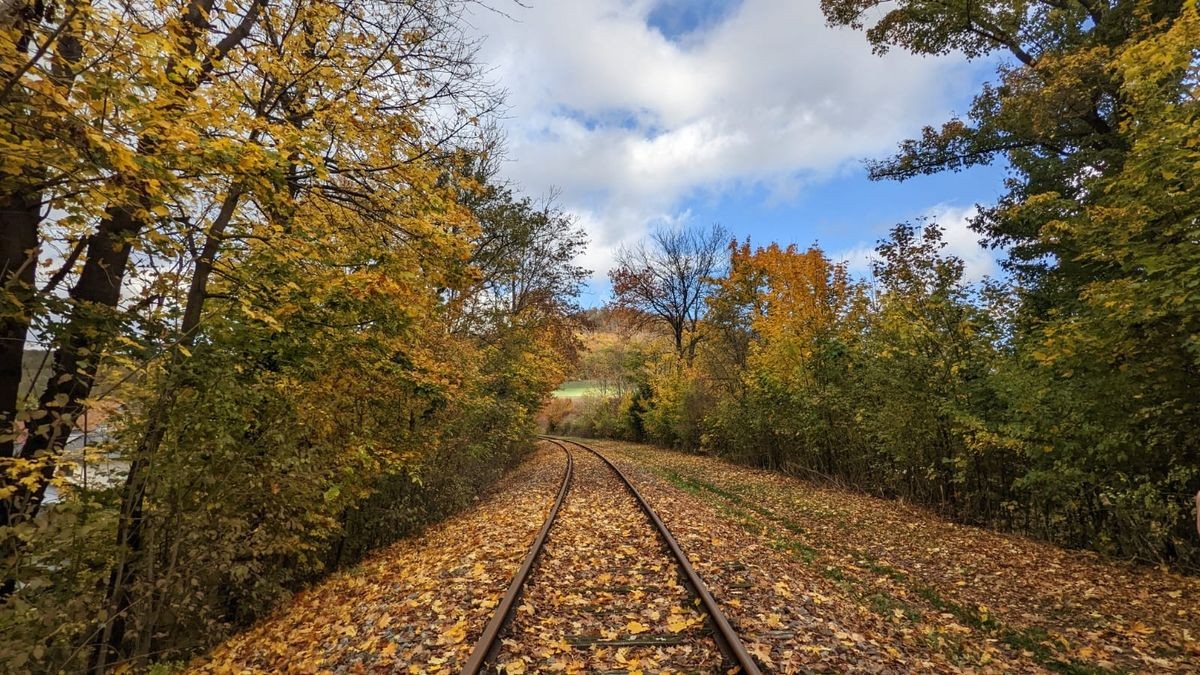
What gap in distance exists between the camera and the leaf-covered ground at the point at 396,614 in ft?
14.5

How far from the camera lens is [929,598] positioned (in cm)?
605

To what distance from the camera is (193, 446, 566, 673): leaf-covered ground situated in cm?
441

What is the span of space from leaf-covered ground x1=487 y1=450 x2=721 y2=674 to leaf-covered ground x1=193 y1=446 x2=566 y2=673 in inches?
17.6

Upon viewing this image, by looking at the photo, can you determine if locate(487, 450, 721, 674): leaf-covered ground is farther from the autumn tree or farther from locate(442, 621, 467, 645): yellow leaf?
the autumn tree

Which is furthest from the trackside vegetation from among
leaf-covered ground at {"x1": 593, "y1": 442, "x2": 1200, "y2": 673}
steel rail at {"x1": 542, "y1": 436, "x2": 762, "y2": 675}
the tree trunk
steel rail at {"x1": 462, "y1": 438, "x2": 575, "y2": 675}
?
the tree trunk

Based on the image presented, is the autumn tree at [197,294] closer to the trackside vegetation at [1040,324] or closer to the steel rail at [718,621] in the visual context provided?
the steel rail at [718,621]

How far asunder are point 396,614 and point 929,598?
231 inches

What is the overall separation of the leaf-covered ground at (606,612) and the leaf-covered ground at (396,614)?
0.45 m

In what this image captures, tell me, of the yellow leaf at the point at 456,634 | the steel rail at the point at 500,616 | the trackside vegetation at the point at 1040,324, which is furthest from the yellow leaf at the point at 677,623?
the trackside vegetation at the point at 1040,324

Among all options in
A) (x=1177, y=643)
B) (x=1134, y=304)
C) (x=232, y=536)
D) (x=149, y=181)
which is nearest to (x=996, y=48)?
(x=1134, y=304)

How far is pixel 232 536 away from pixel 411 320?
8.95 ft

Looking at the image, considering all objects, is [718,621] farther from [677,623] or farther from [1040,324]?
[1040,324]

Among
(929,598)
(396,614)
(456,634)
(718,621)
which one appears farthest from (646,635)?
(929,598)

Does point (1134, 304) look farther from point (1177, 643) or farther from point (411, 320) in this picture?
point (411, 320)
